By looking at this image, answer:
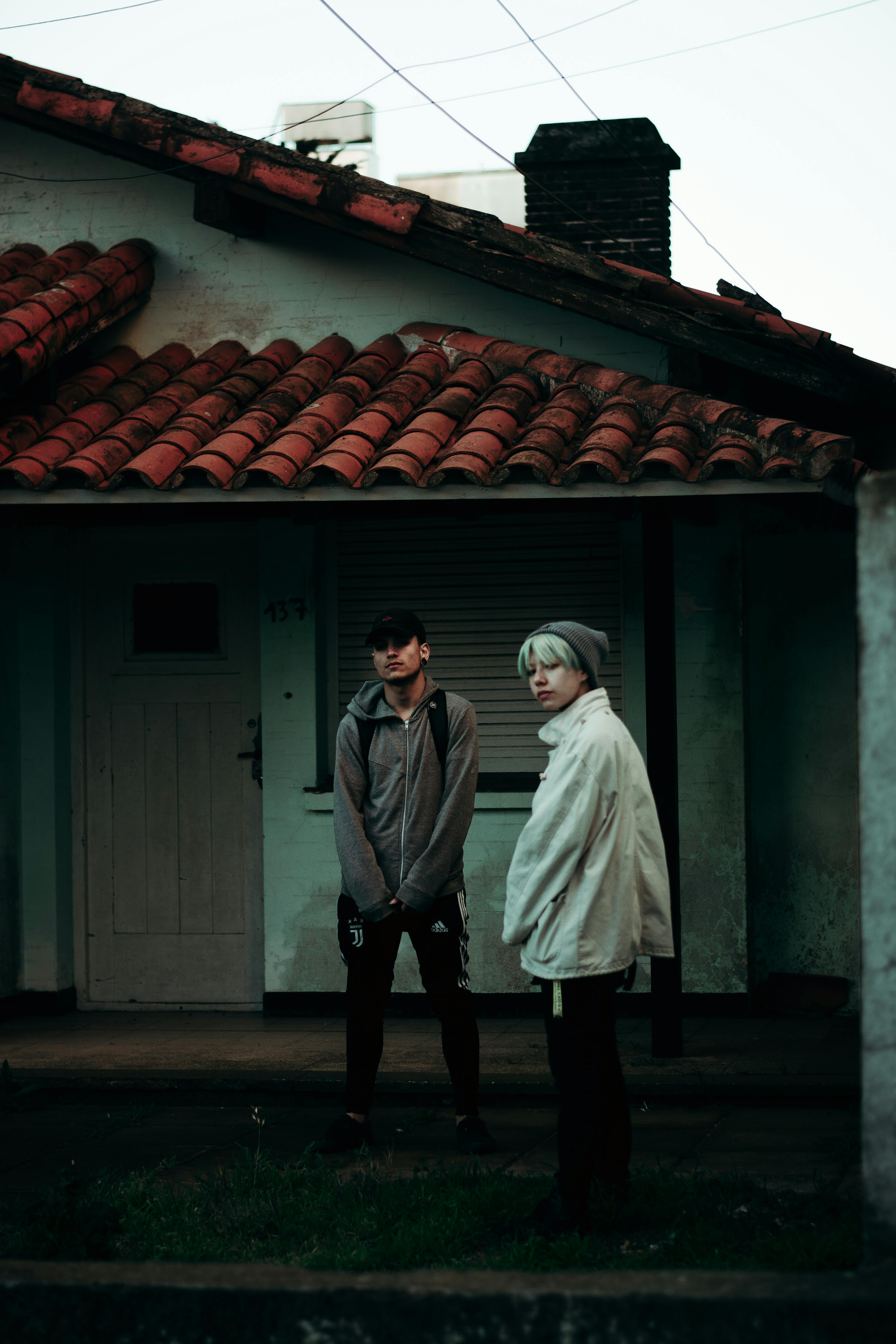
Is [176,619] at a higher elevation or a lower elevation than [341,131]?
lower

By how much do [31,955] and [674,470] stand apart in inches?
181

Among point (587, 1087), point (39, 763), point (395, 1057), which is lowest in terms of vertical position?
point (395, 1057)

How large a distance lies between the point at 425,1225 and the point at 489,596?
3982 millimetres

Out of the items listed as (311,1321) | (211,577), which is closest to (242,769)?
(211,577)

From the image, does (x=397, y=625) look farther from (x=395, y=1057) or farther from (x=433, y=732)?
(x=395, y=1057)

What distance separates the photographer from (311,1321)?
114 inches

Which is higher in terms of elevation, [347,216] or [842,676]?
[347,216]

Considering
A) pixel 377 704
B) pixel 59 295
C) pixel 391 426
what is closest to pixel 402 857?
pixel 377 704

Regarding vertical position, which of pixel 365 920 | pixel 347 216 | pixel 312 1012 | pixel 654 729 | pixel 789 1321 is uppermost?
pixel 347 216

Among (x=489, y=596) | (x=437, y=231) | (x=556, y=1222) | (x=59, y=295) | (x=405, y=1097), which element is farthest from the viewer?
(x=489, y=596)

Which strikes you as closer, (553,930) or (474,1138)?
(553,930)

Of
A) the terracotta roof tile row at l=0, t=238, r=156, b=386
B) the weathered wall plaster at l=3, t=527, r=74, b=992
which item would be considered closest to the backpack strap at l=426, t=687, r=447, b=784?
the terracotta roof tile row at l=0, t=238, r=156, b=386

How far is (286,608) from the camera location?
7461mm

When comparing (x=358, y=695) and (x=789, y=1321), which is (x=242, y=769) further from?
(x=789, y=1321)
